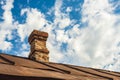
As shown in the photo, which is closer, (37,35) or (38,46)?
(38,46)

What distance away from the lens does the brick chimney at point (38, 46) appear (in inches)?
433

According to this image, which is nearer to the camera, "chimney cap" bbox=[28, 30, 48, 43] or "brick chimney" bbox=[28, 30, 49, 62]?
"brick chimney" bbox=[28, 30, 49, 62]

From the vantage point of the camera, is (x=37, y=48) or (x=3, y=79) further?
(x=37, y=48)

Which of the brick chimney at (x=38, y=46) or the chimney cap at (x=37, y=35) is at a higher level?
the chimney cap at (x=37, y=35)

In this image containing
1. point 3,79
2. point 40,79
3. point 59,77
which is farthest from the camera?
point 59,77

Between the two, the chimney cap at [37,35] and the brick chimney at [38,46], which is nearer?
the brick chimney at [38,46]

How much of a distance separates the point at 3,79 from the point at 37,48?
5.61 metres

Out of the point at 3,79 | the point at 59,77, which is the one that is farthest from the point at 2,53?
the point at 3,79

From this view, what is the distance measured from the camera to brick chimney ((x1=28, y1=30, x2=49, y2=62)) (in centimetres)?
1099

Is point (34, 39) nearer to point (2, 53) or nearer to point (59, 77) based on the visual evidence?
point (2, 53)

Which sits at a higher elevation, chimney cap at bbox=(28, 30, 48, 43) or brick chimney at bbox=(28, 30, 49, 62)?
chimney cap at bbox=(28, 30, 48, 43)

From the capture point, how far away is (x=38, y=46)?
11297 millimetres

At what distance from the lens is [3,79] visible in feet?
18.2

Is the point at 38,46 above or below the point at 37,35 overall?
below
